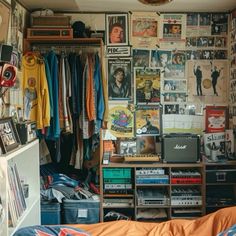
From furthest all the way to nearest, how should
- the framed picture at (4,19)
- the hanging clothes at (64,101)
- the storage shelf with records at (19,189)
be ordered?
the hanging clothes at (64,101)
the framed picture at (4,19)
the storage shelf with records at (19,189)

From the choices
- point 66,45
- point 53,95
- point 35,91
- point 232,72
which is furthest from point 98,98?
point 232,72

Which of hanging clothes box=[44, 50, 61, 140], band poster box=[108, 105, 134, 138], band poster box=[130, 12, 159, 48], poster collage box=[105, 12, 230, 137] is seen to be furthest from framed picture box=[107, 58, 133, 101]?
hanging clothes box=[44, 50, 61, 140]

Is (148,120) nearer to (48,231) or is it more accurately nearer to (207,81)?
(207,81)

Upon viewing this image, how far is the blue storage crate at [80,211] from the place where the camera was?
121 inches

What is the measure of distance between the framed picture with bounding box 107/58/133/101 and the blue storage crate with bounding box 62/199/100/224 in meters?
1.10

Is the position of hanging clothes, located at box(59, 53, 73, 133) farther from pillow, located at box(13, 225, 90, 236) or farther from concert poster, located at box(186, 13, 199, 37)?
concert poster, located at box(186, 13, 199, 37)

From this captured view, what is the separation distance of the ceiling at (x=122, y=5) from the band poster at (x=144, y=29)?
0.27ft

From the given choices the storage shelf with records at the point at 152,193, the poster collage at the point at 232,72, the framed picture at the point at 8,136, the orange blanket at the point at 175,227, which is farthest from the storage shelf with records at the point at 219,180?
the framed picture at the point at 8,136

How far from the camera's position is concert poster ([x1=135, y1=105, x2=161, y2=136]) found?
11.3 feet

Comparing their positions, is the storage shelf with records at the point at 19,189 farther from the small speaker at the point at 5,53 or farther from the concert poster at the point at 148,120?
the concert poster at the point at 148,120

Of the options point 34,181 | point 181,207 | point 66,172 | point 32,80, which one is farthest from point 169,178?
point 32,80

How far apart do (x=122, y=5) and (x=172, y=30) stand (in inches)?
24.0

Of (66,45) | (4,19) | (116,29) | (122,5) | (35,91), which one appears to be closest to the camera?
(4,19)

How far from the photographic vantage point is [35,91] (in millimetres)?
2977
